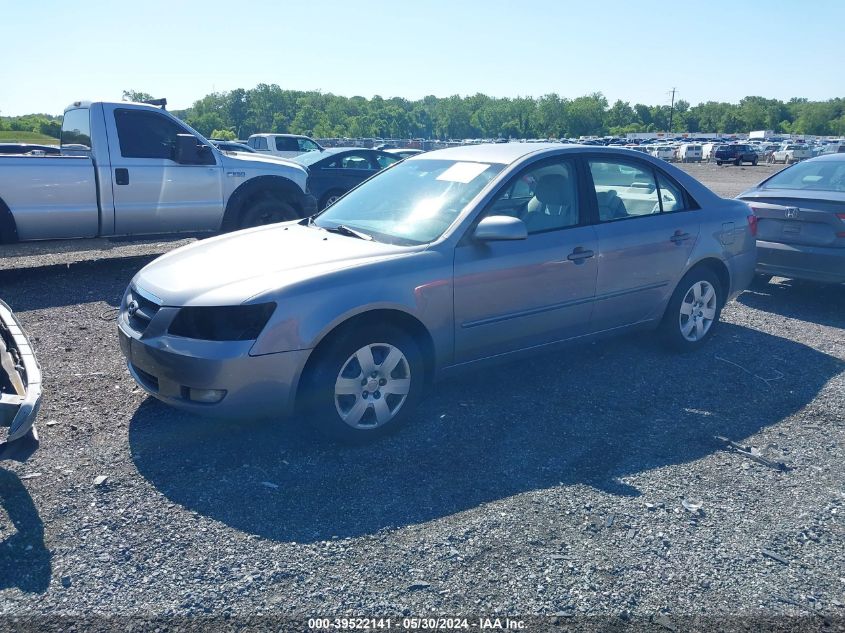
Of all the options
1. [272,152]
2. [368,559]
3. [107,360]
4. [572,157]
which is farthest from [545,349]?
[272,152]

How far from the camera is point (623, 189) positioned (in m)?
5.63

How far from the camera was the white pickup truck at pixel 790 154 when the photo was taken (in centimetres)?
5498

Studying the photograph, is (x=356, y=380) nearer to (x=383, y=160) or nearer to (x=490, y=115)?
(x=383, y=160)

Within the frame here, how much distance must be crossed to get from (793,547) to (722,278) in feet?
10.8

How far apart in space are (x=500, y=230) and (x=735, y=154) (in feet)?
173

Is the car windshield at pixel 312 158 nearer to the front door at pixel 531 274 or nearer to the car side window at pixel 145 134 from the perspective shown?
the car side window at pixel 145 134

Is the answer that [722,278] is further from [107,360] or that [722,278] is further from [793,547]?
[107,360]

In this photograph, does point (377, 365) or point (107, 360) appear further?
point (107, 360)

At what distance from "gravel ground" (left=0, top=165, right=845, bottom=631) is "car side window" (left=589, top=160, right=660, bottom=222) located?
1.26m

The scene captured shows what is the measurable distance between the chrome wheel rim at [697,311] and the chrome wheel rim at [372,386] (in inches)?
109

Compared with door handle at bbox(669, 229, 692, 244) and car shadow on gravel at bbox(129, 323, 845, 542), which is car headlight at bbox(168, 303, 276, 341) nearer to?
car shadow on gravel at bbox(129, 323, 845, 542)

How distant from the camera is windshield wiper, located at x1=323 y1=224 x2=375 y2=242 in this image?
4762 millimetres

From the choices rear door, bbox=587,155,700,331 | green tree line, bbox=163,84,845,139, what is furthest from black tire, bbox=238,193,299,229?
green tree line, bbox=163,84,845,139

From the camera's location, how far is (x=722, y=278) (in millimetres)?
6250
